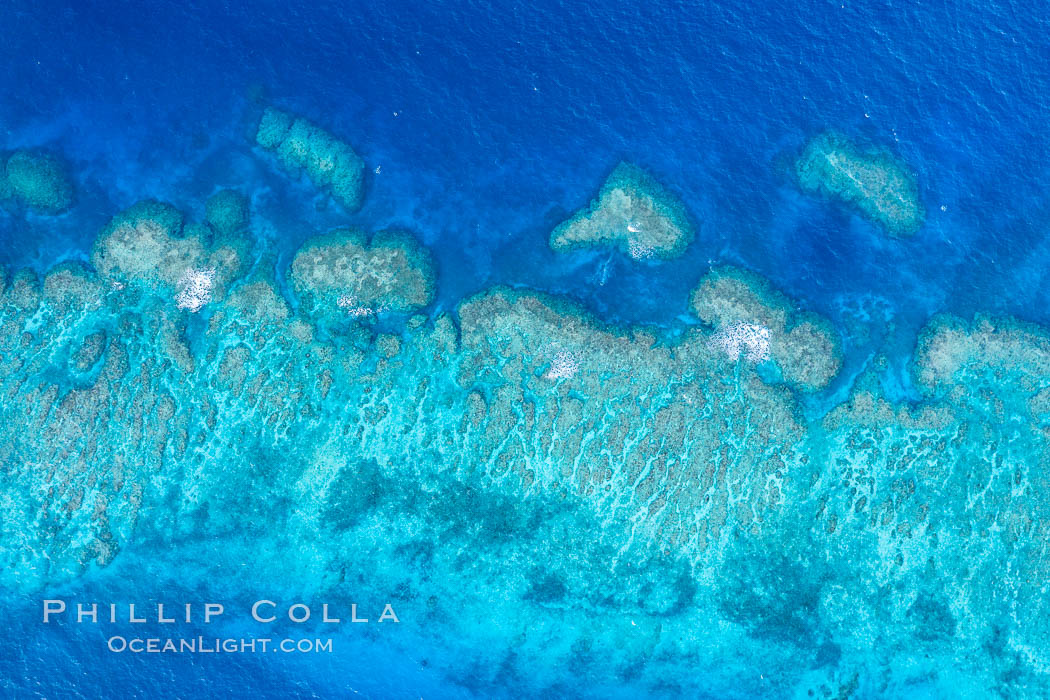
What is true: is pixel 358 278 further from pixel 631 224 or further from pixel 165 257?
pixel 631 224

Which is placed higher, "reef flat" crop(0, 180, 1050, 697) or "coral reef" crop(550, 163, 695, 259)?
"coral reef" crop(550, 163, 695, 259)

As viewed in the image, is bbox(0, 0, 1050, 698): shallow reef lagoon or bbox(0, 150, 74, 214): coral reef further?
bbox(0, 150, 74, 214): coral reef

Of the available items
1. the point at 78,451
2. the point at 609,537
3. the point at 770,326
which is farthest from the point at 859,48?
the point at 78,451

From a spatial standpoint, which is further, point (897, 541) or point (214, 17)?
point (214, 17)

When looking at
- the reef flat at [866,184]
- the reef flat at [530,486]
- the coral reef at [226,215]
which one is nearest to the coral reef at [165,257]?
the reef flat at [530,486]

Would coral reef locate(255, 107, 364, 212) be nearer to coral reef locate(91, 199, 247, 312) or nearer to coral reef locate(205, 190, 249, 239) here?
coral reef locate(205, 190, 249, 239)

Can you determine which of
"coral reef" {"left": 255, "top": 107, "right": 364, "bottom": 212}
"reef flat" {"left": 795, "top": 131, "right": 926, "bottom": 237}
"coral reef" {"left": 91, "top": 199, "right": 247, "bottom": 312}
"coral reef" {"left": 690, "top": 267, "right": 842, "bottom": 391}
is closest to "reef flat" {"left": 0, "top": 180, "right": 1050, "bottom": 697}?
"coral reef" {"left": 91, "top": 199, "right": 247, "bottom": 312}

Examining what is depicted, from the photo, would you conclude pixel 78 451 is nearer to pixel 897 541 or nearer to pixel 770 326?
pixel 770 326

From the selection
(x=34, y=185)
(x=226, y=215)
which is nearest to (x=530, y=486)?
(x=226, y=215)
